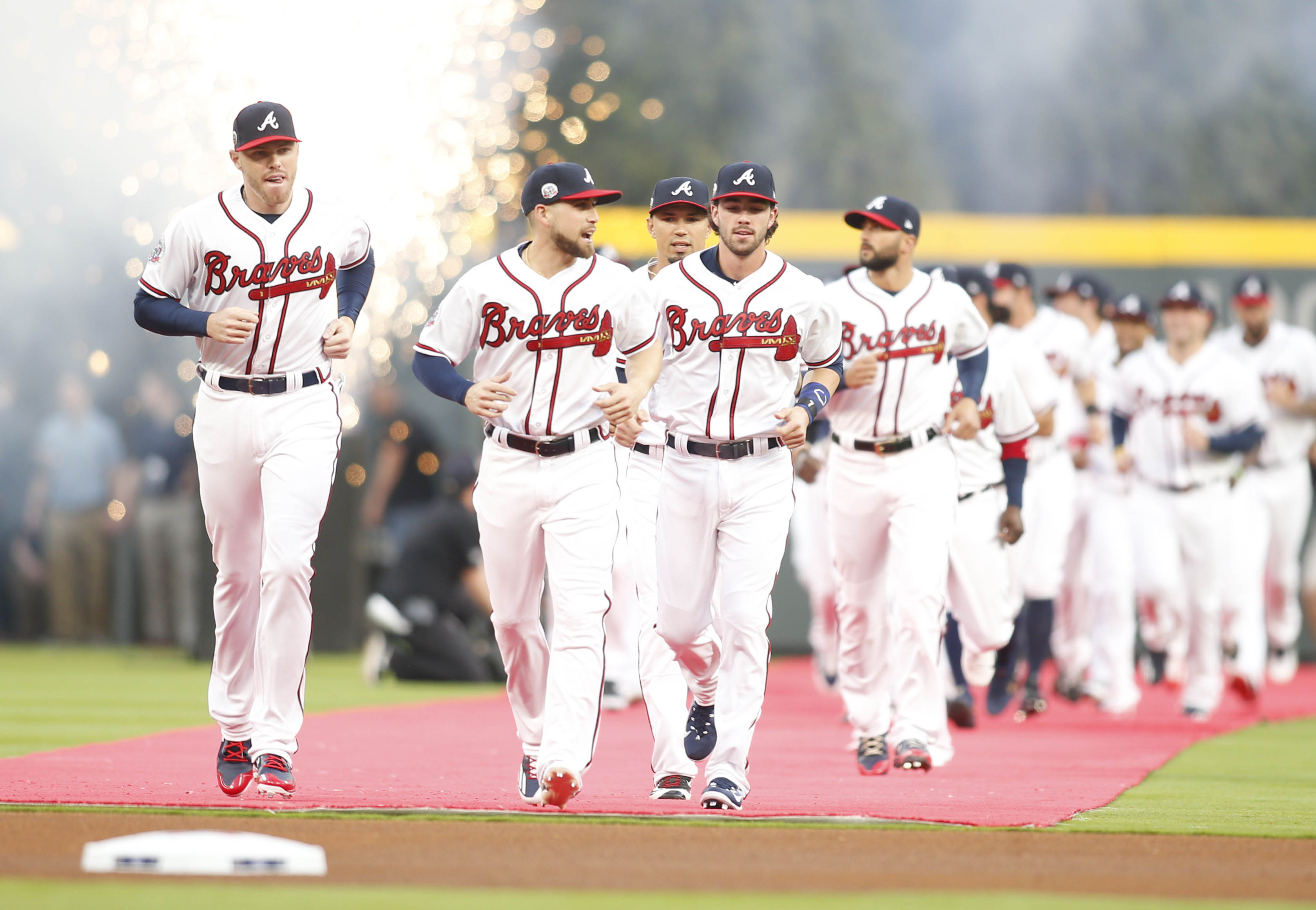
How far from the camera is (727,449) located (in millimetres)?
7164

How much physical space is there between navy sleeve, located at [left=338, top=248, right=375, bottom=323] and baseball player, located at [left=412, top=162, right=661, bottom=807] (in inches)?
30.6

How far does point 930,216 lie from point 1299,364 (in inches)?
211

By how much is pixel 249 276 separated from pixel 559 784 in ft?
7.36

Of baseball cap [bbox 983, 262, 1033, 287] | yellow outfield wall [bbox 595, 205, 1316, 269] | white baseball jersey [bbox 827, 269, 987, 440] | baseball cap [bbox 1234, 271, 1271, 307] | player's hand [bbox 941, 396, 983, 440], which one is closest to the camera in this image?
white baseball jersey [bbox 827, 269, 987, 440]

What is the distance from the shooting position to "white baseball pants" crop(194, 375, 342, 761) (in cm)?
703

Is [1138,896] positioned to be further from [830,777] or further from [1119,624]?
[1119,624]

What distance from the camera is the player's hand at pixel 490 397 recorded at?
653 centimetres

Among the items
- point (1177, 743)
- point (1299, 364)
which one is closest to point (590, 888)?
point (1177, 743)

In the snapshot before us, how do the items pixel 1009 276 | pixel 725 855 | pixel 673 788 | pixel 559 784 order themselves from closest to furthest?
pixel 725 855
pixel 559 784
pixel 673 788
pixel 1009 276

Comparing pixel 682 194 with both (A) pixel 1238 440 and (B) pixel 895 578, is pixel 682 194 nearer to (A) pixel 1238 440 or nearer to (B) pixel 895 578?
(B) pixel 895 578

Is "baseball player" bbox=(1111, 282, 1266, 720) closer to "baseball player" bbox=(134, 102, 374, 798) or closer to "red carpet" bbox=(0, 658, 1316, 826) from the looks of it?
"red carpet" bbox=(0, 658, 1316, 826)

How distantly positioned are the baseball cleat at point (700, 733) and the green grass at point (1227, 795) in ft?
4.80

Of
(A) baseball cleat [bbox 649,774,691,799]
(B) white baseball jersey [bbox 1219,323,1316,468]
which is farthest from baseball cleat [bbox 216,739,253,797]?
(B) white baseball jersey [bbox 1219,323,1316,468]

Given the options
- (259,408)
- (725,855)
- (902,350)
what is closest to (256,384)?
(259,408)
